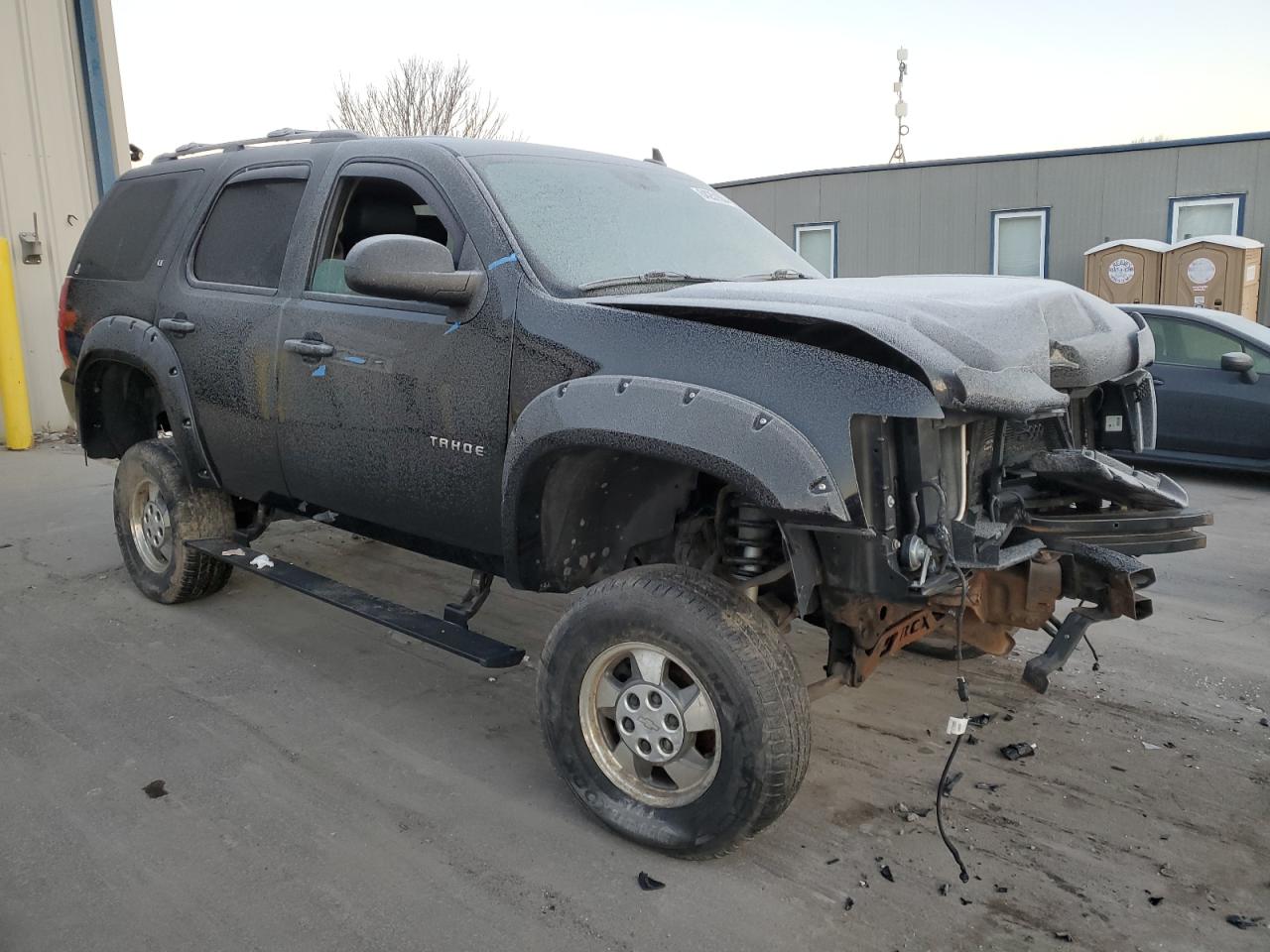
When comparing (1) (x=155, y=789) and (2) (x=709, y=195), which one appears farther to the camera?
(2) (x=709, y=195)

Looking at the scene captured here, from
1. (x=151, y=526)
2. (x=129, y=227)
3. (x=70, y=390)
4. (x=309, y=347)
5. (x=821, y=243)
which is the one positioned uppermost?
(x=821, y=243)

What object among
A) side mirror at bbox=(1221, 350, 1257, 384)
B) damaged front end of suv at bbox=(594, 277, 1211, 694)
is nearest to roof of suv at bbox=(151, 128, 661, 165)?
damaged front end of suv at bbox=(594, 277, 1211, 694)

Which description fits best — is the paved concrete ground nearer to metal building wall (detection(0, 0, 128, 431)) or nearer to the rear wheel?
the rear wheel

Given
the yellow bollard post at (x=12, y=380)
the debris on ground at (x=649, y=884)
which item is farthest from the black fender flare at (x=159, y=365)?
the yellow bollard post at (x=12, y=380)

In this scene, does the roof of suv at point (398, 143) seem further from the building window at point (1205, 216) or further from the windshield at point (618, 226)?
the building window at point (1205, 216)

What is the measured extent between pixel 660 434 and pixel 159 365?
2980 mm

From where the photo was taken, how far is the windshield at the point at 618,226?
11.5 feet

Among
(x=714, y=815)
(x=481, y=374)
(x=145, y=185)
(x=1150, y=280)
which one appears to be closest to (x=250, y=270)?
(x=145, y=185)

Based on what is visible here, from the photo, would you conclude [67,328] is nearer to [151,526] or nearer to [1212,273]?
[151,526]

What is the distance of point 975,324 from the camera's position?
284 cm

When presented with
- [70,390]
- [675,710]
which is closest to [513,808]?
[675,710]

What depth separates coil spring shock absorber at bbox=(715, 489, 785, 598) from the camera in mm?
3164

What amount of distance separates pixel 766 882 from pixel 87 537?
556 cm

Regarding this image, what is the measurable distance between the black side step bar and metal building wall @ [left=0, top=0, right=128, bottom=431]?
7.79 metres
